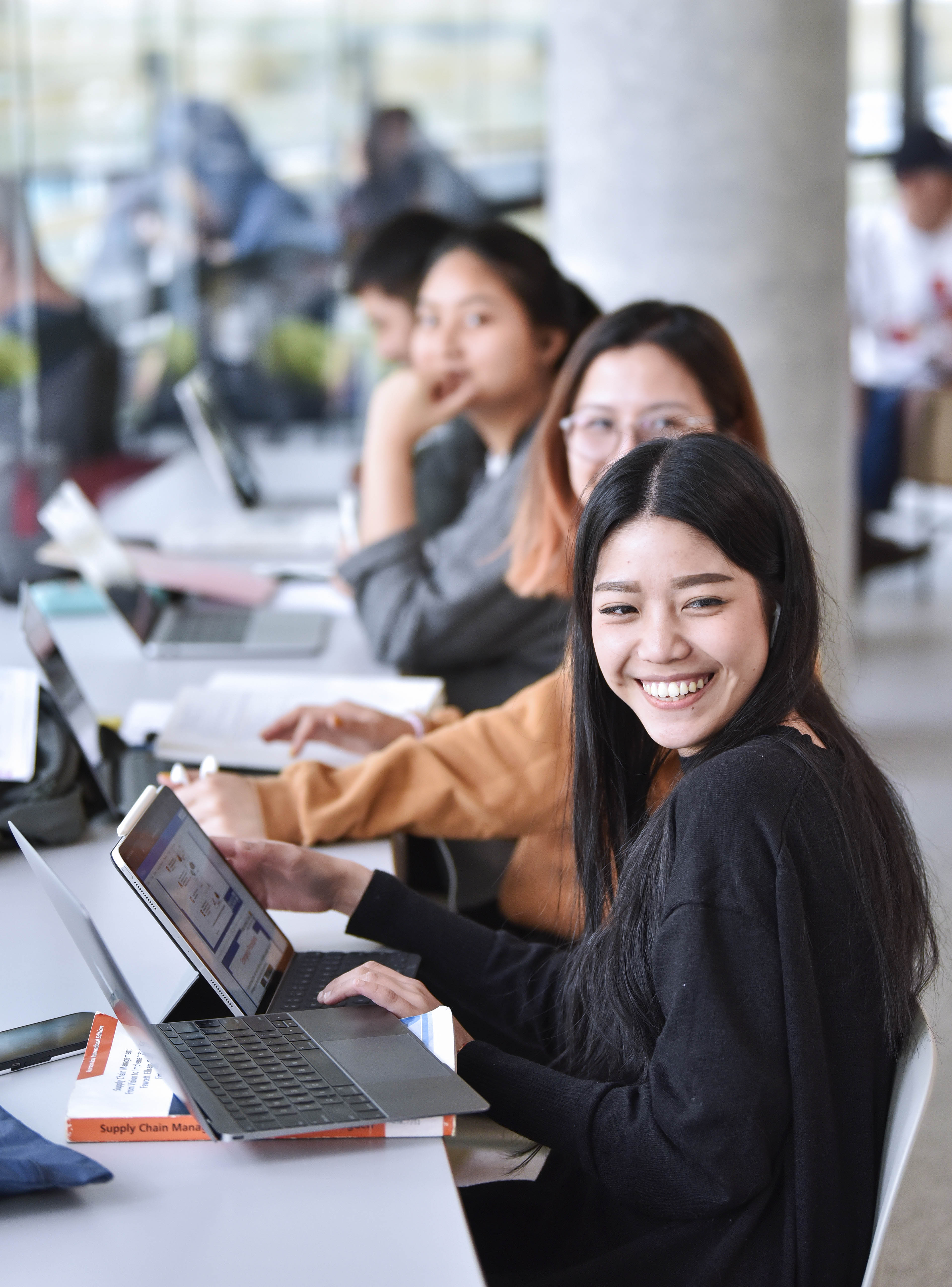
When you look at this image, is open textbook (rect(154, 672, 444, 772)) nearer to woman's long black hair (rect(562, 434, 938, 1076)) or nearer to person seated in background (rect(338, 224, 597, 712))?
person seated in background (rect(338, 224, 597, 712))

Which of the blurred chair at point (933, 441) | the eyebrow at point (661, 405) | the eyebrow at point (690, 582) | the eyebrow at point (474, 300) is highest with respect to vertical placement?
the eyebrow at point (474, 300)

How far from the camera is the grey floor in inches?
75.4

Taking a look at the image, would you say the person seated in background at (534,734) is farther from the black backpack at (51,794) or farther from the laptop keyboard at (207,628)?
the laptop keyboard at (207,628)

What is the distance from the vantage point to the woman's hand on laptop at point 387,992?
1122 millimetres

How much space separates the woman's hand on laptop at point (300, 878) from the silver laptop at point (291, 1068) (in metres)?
0.23

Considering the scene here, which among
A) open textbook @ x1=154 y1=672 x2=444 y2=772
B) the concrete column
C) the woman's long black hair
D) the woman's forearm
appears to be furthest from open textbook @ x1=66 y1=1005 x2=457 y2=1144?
the concrete column

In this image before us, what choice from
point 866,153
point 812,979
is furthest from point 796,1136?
point 866,153

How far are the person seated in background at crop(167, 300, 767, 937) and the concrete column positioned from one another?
1.51 metres

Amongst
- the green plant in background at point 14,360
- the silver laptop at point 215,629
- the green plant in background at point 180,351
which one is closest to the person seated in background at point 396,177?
the green plant in background at point 180,351

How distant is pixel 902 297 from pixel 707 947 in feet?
17.5

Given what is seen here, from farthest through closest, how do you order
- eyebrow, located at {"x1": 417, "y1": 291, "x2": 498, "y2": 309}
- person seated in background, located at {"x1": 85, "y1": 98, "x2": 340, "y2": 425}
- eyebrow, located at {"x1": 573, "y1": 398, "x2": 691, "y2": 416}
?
person seated in background, located at {"x1": 85, "y1": 98, "x2": 340, "y2": 425}
eyebrow, located at {"x1": 417, "y1": 291, "x2": 498, "y2": 309}
eyebrow, located at {"x1": 573, "y1": 398, "x2": 691, "y2": 416}

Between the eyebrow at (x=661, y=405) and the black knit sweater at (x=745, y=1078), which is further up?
the eyebrow at (x=661, y=405)

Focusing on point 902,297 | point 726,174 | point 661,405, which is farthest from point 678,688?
point 902,297

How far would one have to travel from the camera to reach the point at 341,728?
1.79 m
